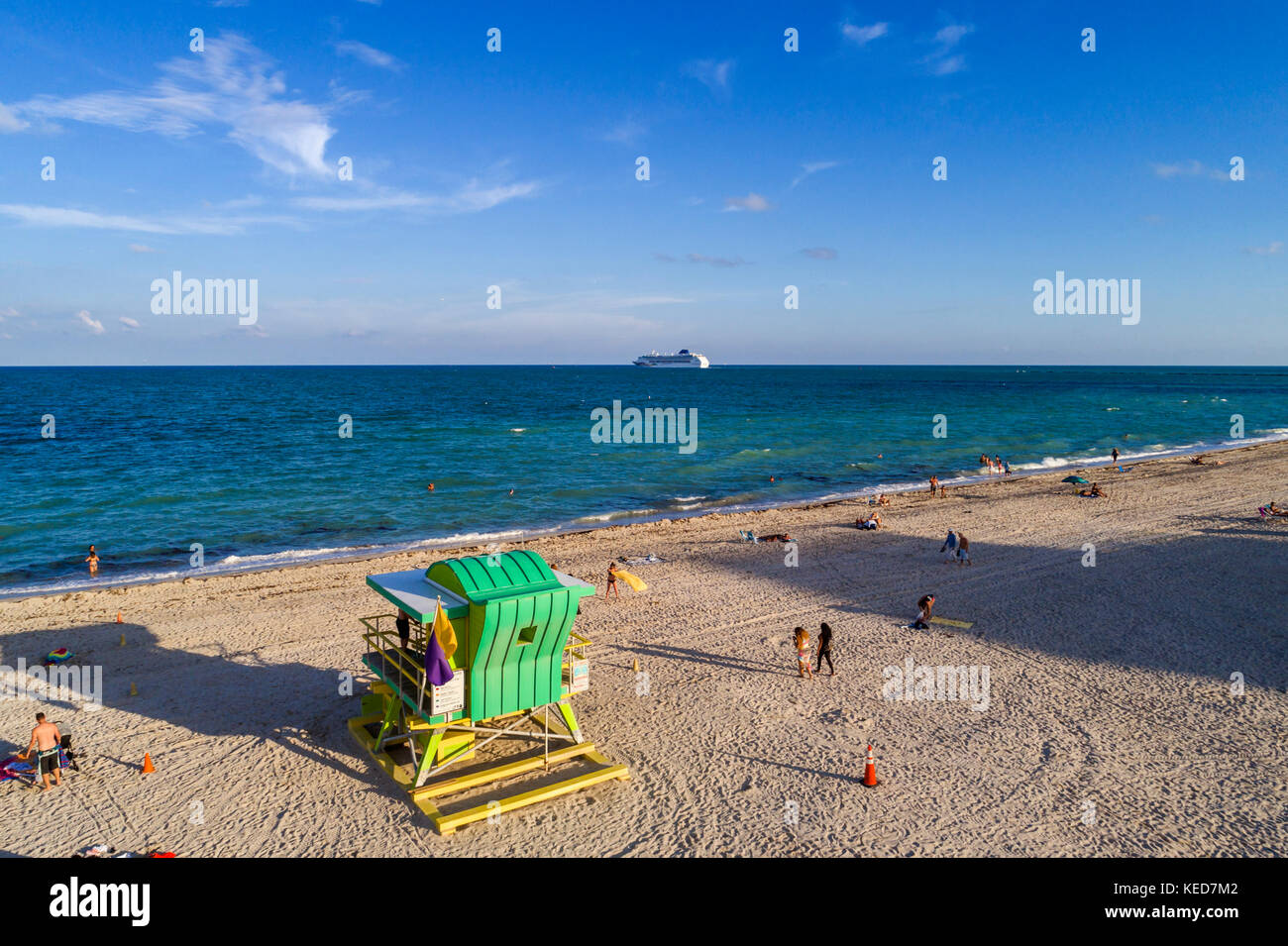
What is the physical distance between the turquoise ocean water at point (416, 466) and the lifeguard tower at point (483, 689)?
17.7 metres

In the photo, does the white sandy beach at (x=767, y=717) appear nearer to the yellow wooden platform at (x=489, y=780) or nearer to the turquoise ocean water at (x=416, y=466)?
the yellow wooden platform at (x=489, y=780)

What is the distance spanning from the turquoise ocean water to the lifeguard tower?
17.7 m

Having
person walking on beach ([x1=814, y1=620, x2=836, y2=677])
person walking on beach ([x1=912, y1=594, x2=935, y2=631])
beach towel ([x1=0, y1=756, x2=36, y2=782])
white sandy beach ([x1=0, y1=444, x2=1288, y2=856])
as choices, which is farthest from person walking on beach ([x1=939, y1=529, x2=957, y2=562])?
beach towel ([x1=0, y1=756, x2=36, y2=782])

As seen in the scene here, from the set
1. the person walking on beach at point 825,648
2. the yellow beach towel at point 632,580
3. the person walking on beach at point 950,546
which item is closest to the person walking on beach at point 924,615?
the person walking on beach at point 825,648

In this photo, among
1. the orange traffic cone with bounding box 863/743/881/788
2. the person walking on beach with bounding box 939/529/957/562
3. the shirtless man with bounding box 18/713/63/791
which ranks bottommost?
the orange traffic cone with bounding box 863/743/881/788

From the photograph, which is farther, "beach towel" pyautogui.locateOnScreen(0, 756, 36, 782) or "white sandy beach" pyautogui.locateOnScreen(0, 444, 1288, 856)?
"beach towel" pyautogui.locateOnScreen(0, 756, 36, 782)

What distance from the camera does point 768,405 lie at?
108 m

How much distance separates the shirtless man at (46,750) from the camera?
11.4 meters

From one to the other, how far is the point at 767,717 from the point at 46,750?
12.2 metres

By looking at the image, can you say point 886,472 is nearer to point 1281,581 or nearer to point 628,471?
point 628,471

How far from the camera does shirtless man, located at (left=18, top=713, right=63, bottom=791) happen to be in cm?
1135

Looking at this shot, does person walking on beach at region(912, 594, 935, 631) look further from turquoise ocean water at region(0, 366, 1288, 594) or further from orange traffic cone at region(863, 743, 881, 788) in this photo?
turquoise ocean water at region(0, 366, 1288, 594)

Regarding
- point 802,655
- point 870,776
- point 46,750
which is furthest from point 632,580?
point 46,750
